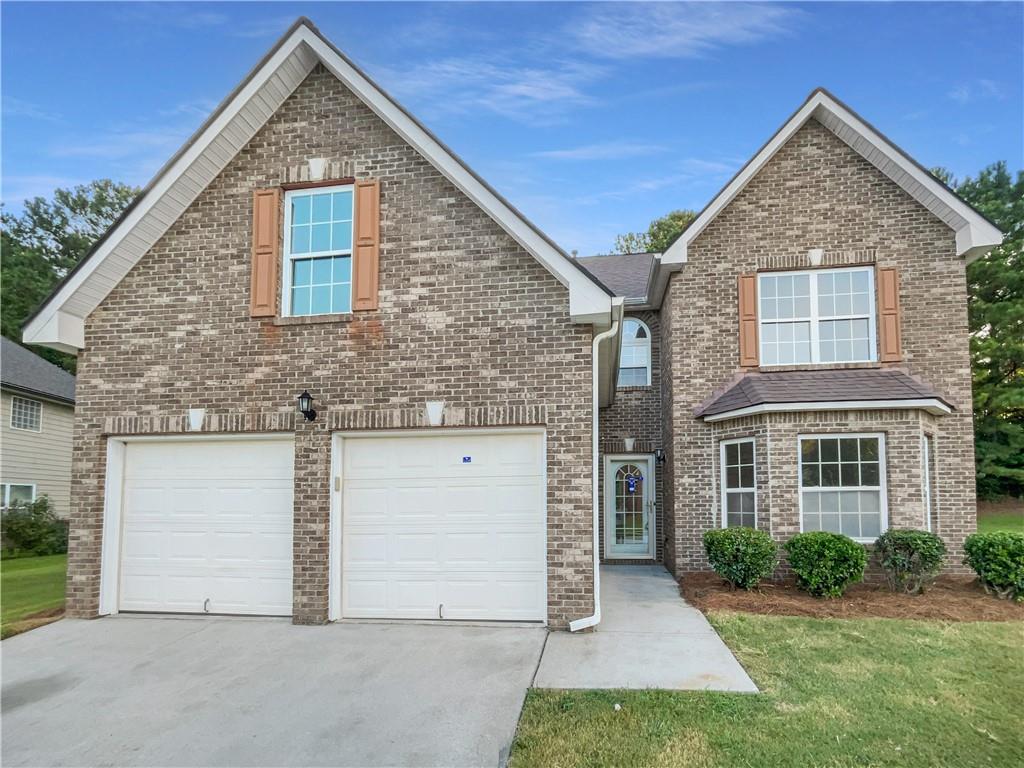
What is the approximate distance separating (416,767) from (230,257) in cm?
663

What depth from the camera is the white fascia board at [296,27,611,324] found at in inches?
286

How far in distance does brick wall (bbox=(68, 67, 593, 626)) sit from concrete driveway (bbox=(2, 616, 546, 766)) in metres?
→ 0.95

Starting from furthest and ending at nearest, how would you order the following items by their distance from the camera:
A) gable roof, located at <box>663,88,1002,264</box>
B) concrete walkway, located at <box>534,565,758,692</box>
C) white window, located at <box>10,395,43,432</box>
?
white window, located at <box>10,395,43,432</box> < gable roof, located at <box>663,88,1002,264</box> < concrete walkway, located at <box>534,565,758,692</box>

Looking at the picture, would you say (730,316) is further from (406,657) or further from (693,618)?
(406,657)

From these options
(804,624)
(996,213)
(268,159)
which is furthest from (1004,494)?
(268,159)

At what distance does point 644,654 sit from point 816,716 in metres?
1.90

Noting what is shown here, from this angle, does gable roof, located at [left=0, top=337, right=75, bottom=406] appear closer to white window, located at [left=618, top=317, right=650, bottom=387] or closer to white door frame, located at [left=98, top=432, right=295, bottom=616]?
white door frame, located at [left=98, top=432, right=295, bottom=616]

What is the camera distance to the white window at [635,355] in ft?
48.8

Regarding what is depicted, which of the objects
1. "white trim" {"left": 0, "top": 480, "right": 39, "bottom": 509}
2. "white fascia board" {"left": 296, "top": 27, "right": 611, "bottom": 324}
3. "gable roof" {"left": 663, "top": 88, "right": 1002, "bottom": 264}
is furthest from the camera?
"white trim" {"left": 0, "top": 480, "right": 39, "bottom": 509}

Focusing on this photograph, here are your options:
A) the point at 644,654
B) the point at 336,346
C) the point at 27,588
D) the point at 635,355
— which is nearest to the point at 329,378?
the point at 336,346

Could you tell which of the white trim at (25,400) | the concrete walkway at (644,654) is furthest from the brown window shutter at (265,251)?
the white trim at (25,400)

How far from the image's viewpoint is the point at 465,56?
1079 cm

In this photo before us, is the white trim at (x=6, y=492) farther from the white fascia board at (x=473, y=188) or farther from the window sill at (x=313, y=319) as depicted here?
the white fascia board at (x=473, y=188)

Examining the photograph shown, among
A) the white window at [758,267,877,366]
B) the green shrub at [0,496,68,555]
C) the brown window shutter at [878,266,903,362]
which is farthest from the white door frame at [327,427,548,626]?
the green shrub at [0,496,68,555]
